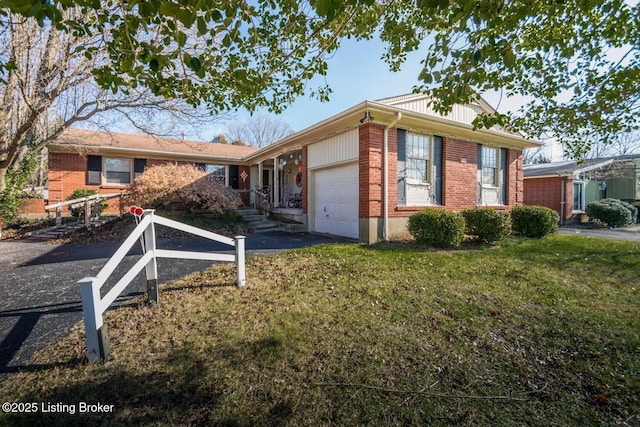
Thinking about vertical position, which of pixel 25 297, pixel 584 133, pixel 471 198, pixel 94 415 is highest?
pixel 584 133

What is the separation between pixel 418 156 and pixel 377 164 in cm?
190

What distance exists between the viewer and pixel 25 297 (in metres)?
4.06

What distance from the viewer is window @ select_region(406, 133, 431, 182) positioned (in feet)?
29.1

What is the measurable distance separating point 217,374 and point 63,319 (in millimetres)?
2401

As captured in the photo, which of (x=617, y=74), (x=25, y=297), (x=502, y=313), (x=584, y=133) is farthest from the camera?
(x=584, y=133)

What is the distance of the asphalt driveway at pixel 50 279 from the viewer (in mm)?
3031

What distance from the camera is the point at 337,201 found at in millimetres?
9633

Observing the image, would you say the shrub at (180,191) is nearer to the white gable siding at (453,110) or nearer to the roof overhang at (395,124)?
the roof overhang at (395,124)

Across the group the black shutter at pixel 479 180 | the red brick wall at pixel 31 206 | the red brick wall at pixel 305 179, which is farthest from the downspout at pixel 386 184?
the red brick wall at pixel 31 206

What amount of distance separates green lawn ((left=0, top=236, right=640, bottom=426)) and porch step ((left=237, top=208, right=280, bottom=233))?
660cm

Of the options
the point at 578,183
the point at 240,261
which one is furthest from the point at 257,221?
the point at 578,183

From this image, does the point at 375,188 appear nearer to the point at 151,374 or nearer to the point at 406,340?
the point at 406,340

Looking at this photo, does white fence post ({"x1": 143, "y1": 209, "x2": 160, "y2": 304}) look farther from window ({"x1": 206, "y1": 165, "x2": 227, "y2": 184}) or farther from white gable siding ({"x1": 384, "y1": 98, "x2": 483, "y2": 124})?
window ({"x1": 206, "y1": 165, "x2": 227, "y2": 184})

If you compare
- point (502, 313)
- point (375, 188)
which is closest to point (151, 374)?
point (502, 313)
